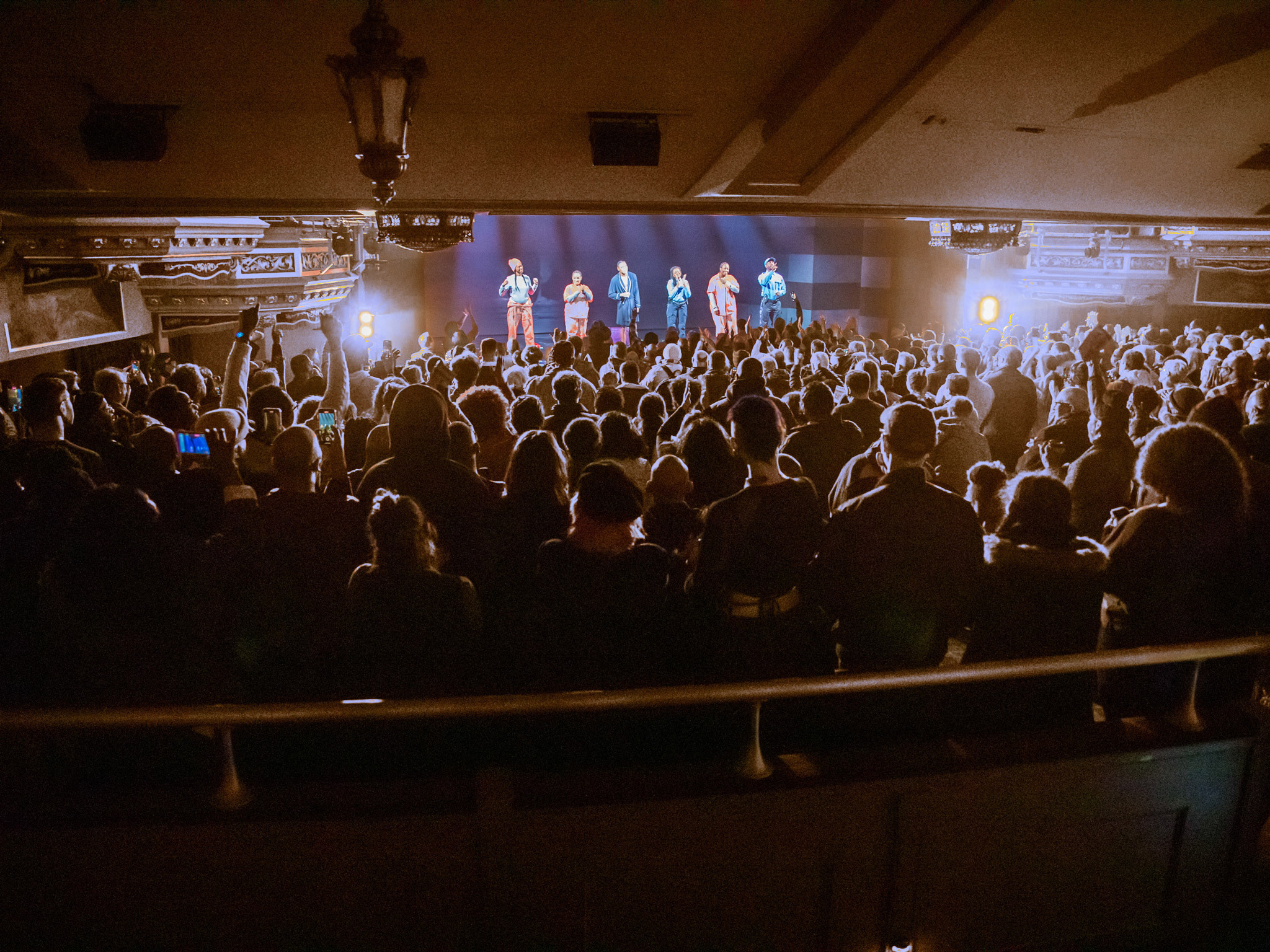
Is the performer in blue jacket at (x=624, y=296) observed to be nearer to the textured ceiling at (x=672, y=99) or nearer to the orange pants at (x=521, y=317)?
the orange pants at (x=521, y=317)

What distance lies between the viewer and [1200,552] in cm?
221

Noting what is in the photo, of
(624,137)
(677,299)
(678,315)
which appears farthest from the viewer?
(678,315)

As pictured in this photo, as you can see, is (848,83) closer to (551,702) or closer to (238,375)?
(551,702)

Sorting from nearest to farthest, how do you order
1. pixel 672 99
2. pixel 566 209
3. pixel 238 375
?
pixel 672 99
pixel 238 375
pixel 566 209

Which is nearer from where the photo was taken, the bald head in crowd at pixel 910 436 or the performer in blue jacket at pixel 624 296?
the bald head in crowd at pixel 910 436

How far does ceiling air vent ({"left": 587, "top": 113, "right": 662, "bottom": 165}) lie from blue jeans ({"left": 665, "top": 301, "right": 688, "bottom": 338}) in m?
14.4

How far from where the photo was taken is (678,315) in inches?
725

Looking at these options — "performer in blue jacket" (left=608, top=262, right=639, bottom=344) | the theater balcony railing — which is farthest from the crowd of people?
"performer in blue jacket" (left=608, top=262, right=639, bottom=344)

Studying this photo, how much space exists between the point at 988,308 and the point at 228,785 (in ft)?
54.2

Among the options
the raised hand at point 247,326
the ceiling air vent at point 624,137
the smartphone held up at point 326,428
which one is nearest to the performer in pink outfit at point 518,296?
the raised hand at point 247,326

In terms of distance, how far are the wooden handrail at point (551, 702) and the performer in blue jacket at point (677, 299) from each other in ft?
52.9

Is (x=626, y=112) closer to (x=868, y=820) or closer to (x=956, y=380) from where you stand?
(x=956, y=380)

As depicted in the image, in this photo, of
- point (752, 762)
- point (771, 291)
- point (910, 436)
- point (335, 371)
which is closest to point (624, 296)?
point (771, 291)

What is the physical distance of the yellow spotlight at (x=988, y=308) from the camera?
1569cm
